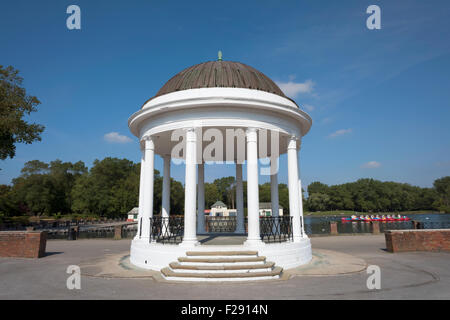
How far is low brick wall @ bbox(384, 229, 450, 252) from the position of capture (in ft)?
47.7

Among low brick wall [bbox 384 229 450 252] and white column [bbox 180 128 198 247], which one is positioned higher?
white column [bbox 180 128 198 247]

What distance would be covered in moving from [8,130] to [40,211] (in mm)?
60742

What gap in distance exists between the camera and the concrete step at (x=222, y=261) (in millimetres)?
9125

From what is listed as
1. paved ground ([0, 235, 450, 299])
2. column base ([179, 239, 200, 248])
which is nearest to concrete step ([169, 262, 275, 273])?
paved ground ([0, 235, 450, 299])

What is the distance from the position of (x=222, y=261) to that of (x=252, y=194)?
292 centimetres

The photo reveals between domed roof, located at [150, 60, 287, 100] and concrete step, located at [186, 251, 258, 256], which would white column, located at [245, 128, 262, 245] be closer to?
concrete step, located at [186, 251, 258, 256]

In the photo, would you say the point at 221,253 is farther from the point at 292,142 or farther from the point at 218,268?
the point at 292,142

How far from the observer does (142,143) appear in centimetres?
1403

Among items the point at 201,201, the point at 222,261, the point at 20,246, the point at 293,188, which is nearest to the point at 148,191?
the point at 222,261

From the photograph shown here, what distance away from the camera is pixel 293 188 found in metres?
12.4

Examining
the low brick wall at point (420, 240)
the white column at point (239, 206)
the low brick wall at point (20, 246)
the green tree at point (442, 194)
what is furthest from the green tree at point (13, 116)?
the green tree at point (442, 194)

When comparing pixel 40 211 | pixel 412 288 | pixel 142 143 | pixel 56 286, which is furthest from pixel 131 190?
pixel 412 288

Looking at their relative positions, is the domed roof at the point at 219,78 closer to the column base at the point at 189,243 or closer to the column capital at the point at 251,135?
the column capital at the point at 251,135

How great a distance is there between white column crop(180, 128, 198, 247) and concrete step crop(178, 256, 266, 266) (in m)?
0.87
